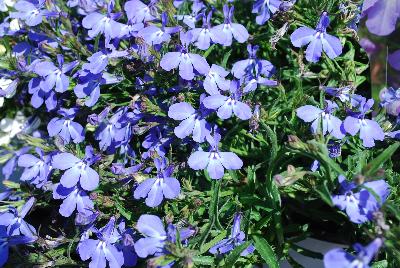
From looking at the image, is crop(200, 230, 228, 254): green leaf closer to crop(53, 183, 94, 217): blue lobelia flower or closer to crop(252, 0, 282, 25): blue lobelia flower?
crop(53, 183, 94, 217): blue lobelia flower

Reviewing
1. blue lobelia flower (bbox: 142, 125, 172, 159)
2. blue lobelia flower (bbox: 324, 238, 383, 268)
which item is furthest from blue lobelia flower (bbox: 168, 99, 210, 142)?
blue lobelia flower (bbox: 324, 238, 383, 268)

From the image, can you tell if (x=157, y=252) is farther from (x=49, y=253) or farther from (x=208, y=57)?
(x=208, y=57)

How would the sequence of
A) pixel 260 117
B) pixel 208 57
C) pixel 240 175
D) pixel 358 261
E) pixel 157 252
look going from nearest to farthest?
pixel 358 261, pixel 157 252, pixel 260 117, pixel 240 175, pixel 208 57

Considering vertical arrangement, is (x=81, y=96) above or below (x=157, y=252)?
above

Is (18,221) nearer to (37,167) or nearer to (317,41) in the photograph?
(37,167)

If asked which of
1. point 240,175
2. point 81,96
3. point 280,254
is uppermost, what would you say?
point 81,96

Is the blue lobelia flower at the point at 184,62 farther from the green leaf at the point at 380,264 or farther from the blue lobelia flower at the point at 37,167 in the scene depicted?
the green leaf at the point at 380,264

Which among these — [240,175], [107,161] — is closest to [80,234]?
[107,161]
